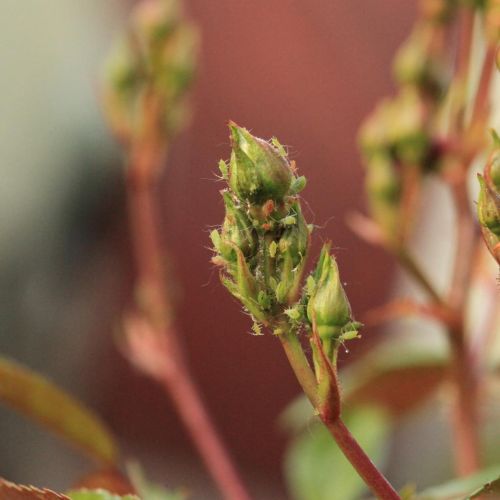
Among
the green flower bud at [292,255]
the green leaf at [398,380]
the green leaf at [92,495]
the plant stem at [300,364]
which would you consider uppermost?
the green flower bud at [292,255]

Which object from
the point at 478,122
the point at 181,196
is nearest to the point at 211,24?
the point at 181,196

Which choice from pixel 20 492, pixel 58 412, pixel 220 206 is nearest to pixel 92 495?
pixel 20 492

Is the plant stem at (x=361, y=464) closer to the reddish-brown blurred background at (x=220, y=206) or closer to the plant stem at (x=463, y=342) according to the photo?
the plant stem at (x=463, y=342)

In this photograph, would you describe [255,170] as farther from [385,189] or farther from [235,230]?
[385,189]

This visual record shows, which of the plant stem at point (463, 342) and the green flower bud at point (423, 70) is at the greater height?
the green flower bud at point (423, 70)

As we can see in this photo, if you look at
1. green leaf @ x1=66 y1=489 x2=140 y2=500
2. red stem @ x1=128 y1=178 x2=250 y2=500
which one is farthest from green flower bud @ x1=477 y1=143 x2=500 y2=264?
red stem @ x1=128 y1=178 x2=250 y2=500

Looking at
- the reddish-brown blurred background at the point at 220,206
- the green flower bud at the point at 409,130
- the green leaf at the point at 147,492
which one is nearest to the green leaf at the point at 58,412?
the green leaf at the point at 147,492

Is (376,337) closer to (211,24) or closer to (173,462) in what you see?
(173,462)
